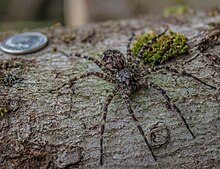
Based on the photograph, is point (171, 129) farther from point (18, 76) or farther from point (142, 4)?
point (142, 4)

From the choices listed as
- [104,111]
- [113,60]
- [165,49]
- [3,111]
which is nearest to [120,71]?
[113,60]

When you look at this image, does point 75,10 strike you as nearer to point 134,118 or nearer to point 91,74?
point 91,74

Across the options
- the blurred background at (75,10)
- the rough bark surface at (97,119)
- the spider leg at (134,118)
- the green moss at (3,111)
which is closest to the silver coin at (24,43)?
the rough bark surface at (97,119)

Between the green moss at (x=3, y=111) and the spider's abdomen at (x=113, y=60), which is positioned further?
the spider's abdomen at (x=113, y=60)

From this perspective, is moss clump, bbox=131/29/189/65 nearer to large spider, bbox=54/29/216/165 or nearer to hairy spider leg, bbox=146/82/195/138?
large spider, bbox=54/29/216/165

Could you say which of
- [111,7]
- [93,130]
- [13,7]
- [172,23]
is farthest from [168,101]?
[13,7]

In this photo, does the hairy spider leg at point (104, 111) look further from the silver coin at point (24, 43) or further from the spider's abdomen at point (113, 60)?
the silver coin at point (24, 43)

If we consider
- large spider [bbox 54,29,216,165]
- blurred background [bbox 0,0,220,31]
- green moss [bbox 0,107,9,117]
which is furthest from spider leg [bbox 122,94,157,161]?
blurred background [bbox 0,0,220,31]
